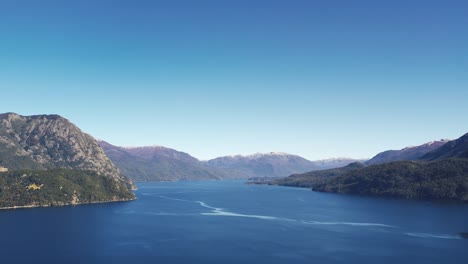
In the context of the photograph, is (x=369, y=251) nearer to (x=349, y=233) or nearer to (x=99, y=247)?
(x=349, y=233)

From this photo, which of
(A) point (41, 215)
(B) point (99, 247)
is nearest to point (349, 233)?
(B) point (99, 247)

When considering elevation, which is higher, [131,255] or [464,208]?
[464,208]

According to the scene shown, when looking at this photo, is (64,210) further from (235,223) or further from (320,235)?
(320,235)

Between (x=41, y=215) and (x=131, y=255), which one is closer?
(x=131, y=255)

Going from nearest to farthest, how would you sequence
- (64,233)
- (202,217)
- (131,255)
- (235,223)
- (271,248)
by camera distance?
(131,255), (271,248), (64,233), (235,223), (202,217)

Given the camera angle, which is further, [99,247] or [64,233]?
[64,233]

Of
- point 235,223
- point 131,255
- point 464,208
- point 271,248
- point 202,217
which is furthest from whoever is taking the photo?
point 464,208

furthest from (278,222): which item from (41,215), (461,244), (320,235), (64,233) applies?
(41,215)
